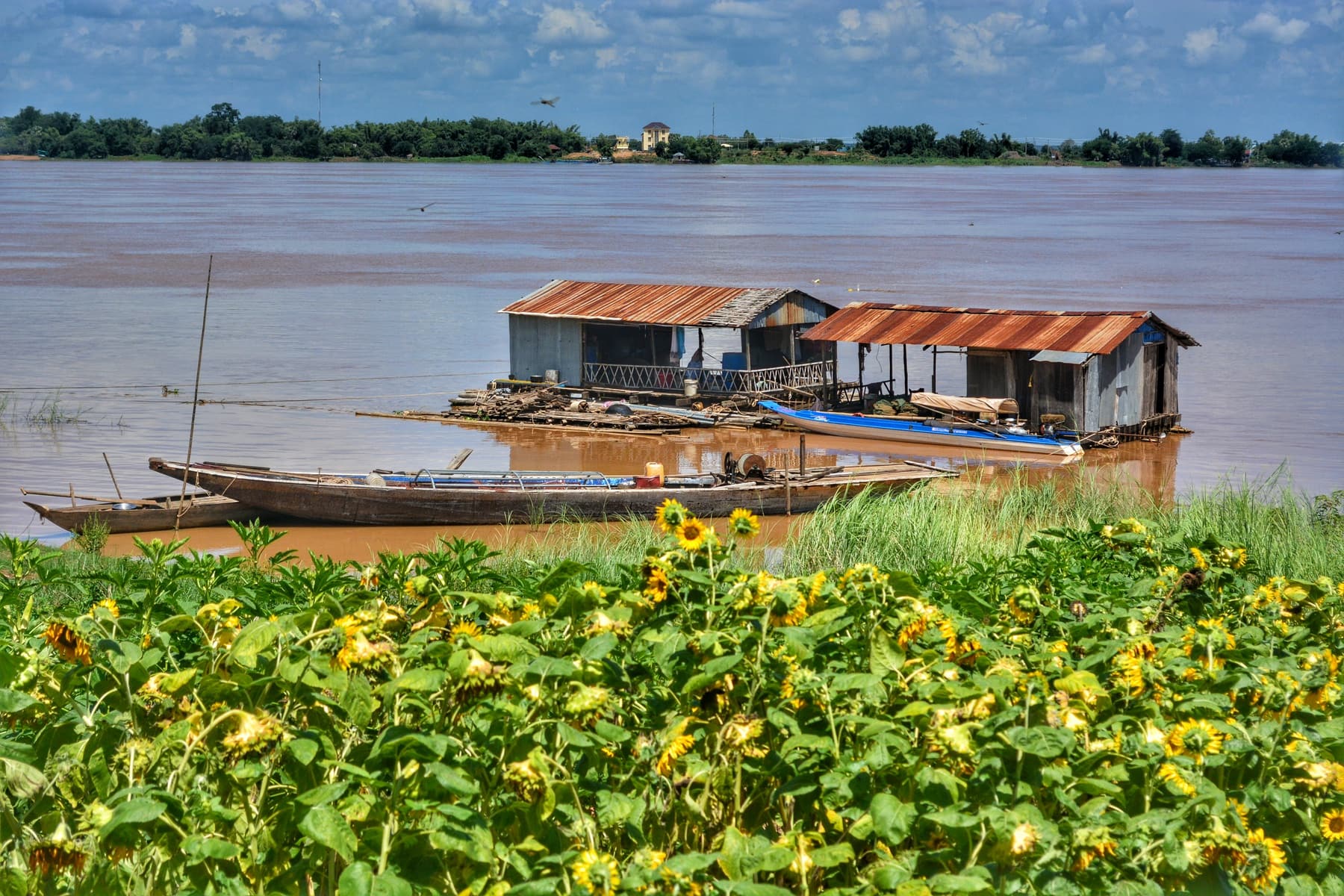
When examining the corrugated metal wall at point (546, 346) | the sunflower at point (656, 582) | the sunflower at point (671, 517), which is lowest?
the corrugated metal wall at point (546, 346)

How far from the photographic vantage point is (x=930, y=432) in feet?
90.7

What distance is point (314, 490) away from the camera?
1967cm

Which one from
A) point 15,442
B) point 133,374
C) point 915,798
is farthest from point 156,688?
point 133,374

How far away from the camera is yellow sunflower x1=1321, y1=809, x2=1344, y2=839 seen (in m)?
3.59

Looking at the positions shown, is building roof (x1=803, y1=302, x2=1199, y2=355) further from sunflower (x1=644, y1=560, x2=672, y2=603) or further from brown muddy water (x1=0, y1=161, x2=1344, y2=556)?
sunflower (x1=644, y1=560, x2=672, y2=603)

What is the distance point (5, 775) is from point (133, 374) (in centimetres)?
3407

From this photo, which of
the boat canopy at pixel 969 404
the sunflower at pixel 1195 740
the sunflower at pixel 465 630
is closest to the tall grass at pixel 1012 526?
the sunflower at pixel 1195 740

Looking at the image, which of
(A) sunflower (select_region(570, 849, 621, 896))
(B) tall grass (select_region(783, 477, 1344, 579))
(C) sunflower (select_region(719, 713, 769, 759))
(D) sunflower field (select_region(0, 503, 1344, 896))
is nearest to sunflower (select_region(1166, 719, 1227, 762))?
(D) sunflower field (select_region(0, 503, 1344, 896))

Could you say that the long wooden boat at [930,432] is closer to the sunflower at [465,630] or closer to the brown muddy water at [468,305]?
the brown muddy water at [468,305]

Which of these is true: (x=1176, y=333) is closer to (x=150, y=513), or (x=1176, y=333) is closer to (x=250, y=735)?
(x=150, y=513)

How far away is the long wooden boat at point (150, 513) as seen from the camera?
1894 centimetres

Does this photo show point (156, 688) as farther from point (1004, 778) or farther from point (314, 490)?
point (314, 490)

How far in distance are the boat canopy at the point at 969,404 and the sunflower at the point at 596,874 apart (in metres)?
25.1

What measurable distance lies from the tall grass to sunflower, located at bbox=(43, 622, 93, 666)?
17.9 ft
